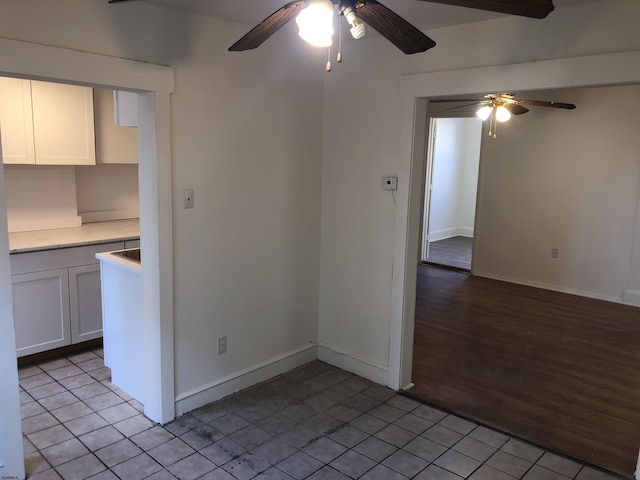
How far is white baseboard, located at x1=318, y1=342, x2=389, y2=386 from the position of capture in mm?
3406

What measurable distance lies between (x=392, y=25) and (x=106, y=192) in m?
3.53

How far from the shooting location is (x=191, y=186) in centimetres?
280

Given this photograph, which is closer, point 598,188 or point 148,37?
point 148,37

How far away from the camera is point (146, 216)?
2.72 metres

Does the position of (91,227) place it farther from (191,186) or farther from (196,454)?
(196,454)

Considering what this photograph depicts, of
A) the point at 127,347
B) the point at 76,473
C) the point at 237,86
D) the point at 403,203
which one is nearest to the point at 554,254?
the point at 403,203

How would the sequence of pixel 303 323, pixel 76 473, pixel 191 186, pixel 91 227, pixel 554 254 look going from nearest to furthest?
pixel 76 473 → pixel 191 186 → pixel 303 323 → pixel 91 227 → pixel 554 254

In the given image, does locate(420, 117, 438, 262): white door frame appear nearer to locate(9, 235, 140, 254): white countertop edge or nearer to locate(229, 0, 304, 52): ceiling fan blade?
locate(9, 235, 140, 254): white countertop edge

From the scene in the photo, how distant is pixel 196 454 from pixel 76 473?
0.56 metres

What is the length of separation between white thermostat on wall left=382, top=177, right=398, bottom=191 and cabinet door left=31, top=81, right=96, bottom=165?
2.37 m

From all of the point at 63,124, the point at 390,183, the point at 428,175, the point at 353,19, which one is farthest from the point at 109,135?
the point at 428,175

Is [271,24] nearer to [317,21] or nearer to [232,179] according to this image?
[317,21]

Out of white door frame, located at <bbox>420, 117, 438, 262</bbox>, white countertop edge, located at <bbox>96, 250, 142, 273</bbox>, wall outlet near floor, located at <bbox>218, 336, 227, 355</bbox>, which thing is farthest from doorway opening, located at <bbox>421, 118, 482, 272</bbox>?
white countertop edge, located at <bbox>96, 250, 142, 273</bbox>

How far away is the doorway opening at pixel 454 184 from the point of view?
27.7 ft
